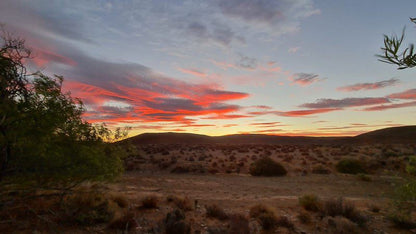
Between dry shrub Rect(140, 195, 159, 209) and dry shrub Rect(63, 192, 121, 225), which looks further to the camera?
dry shrub Rect(140, 195, 159, 209)

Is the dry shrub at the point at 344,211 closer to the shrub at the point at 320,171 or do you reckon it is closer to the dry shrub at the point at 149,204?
the dry shrub at the point at 149,204

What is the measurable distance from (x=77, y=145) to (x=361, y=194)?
1553 centimetres

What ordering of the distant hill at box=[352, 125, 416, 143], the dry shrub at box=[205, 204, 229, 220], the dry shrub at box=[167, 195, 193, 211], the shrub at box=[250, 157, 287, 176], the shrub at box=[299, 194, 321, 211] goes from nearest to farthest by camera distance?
the dry shrub at box=[205, 204, 229, 220] < the shrub at box=[299, 194, 321, 211] < the dry shrub at box=[167, 195, 193, 211] < the shrub at box=[250, 157, 287, 176] < the distant hill at box=[352, 125, 416, 143]

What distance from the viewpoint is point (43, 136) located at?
20.6 ft

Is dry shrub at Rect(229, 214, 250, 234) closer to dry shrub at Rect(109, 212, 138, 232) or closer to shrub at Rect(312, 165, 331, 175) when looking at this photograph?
dry shrub at Rect(109, 212, 138, 232)

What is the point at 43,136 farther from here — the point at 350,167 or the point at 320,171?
the point at 350,167

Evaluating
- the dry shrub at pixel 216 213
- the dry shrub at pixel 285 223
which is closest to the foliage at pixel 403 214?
the dry shrub at pixel 285 223

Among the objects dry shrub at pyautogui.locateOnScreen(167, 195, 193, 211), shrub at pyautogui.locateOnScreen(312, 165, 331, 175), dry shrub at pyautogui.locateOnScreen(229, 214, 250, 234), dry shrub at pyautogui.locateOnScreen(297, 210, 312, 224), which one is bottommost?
shrub at pyautogui.locateOnScreen(312, 165, 331, 175)

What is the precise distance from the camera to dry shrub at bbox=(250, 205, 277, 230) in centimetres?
732

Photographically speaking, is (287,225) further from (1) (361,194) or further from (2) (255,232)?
(1) (361,194)

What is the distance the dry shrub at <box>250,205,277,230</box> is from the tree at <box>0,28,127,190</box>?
223 inches

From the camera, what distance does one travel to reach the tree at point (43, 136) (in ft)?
19.8

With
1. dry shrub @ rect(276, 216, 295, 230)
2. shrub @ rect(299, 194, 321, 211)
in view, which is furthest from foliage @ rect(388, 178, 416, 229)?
dry shrub @ rect(276, 216, 295, 230)

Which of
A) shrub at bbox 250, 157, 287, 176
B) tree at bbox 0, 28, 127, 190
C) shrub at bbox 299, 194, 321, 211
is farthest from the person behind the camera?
shrub at bbox 250, 157, 287, 176
